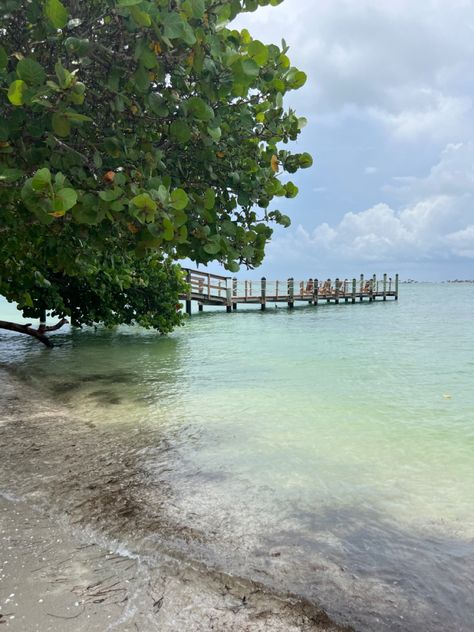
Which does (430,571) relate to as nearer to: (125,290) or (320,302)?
(125,290)

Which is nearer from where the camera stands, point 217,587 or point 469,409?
point 217,587

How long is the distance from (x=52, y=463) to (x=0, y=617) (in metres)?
2.84

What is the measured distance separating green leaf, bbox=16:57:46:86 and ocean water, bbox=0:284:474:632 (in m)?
3.33

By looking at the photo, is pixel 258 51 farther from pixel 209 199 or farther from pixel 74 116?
pixel 74 116

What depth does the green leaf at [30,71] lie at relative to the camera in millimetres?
3199

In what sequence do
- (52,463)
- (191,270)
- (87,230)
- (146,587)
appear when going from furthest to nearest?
(191,270) → (52,463) → (87,230) → (146,587)

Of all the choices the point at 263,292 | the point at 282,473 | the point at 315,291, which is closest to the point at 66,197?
the point at 282,473

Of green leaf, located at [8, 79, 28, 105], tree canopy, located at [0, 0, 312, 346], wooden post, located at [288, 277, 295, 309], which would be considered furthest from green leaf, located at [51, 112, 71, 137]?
wooden post, located at [288, 277, 295, 309]

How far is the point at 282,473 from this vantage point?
18.5 feet

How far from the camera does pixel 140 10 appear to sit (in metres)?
3.17

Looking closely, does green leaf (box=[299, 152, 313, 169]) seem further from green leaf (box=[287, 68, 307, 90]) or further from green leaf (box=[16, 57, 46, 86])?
green leaf (box=[16, 57, 46, 86])

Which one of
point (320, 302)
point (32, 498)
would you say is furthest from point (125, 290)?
point (320, 302)

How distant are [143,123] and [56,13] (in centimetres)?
135

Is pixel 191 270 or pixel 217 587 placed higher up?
pixel 191 270
